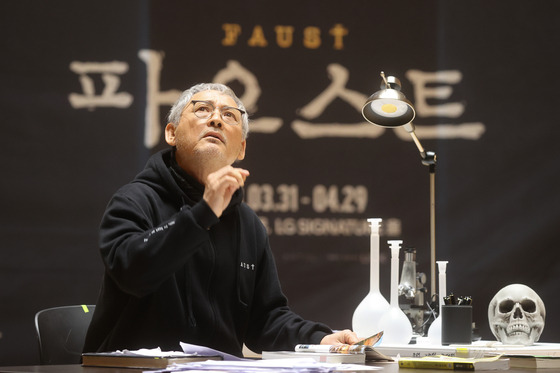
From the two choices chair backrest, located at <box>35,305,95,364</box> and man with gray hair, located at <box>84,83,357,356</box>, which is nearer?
man with gray hair, located at <box>84,83,357,356</box>

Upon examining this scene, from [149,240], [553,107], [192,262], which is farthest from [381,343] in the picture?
[553,107]

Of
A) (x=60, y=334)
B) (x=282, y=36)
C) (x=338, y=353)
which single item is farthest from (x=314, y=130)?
(x=338, y=353)

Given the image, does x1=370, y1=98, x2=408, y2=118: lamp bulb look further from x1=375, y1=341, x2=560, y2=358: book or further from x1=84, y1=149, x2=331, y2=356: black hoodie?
x1=375, y1=341, x2=560, y2=358: book

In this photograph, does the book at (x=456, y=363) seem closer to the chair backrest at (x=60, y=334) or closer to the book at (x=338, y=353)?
the book at (x=338, y=353)

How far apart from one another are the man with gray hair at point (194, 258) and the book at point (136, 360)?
1.14ft

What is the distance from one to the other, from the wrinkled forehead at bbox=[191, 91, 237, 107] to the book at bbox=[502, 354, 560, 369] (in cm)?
108

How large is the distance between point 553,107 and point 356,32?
971 mm

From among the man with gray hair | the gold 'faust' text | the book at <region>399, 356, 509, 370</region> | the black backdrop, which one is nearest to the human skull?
the man with gray hair

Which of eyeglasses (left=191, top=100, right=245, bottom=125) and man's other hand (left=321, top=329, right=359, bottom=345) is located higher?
eyeglasses (left=191, top=100, right=245, bottom=125)

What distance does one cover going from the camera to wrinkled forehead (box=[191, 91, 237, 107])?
89.7 inches

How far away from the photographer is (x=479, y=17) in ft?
12.3

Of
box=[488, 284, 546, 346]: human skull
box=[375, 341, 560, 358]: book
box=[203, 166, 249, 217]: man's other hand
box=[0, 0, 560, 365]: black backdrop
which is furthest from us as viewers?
box=[0, 0, 560, 365]: black backdrop

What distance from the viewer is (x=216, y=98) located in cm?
229

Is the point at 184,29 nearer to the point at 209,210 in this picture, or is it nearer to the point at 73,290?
the point at 73,290
